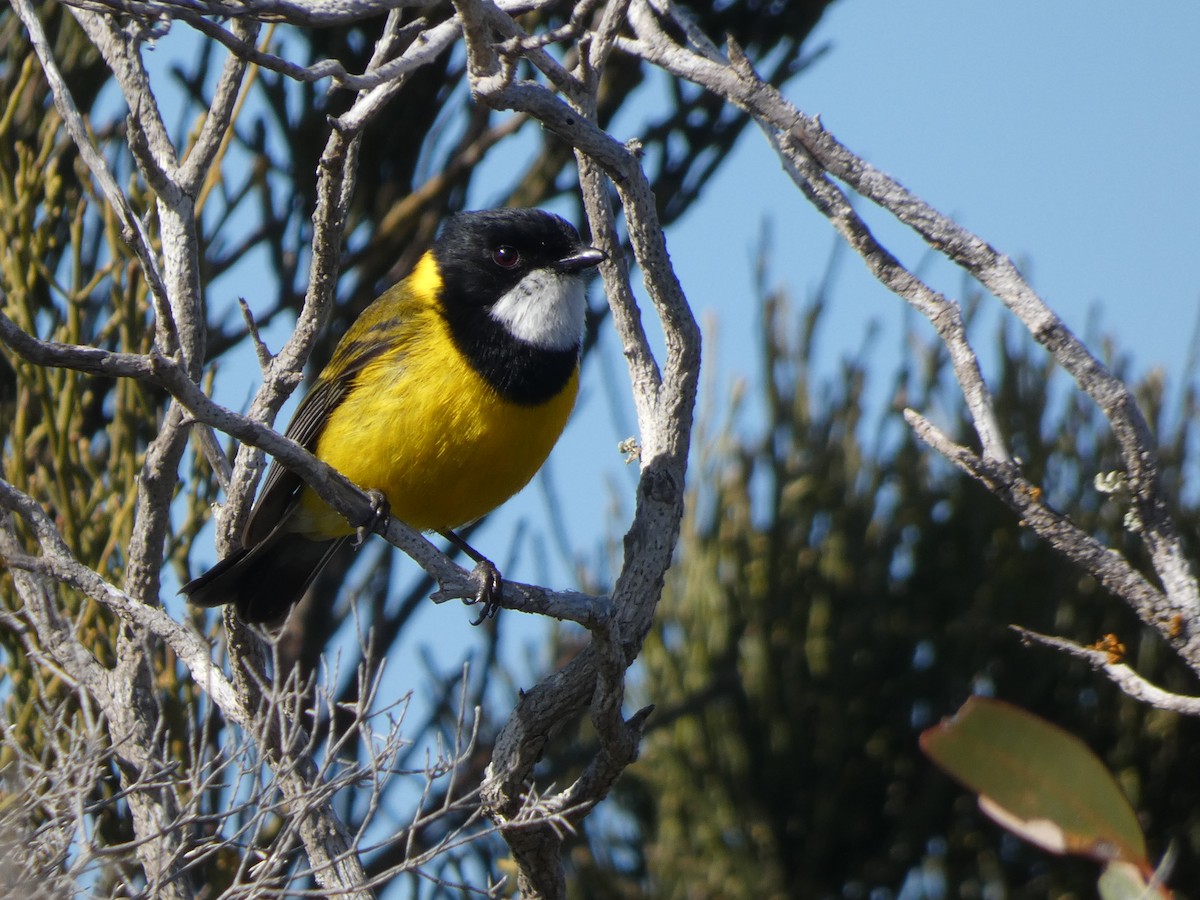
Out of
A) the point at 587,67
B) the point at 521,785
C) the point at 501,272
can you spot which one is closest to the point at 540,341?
the point at 501,272

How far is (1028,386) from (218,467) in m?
2.95

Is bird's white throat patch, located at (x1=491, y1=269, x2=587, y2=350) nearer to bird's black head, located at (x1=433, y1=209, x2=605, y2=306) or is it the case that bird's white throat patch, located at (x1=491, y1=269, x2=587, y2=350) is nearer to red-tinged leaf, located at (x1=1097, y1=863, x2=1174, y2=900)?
bird's black head, located at (x1=433, y1=209, x2=605, y2=306)

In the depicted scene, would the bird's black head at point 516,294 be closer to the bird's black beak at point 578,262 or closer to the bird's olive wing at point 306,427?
the bird's black beak at point 578,262

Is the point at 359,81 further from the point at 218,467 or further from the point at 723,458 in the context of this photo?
the point at 723,458

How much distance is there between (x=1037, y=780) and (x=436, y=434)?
237 centimetres

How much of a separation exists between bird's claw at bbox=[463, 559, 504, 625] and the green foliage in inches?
61.7

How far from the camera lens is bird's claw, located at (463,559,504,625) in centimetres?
262

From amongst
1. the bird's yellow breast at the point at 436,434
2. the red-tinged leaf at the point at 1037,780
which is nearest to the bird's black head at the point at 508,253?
the bird's yellow breast at the point at 436,434

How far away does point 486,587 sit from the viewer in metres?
3.07

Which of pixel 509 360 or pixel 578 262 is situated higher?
pixel 578 262

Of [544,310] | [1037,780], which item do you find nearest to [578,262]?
[544,310]

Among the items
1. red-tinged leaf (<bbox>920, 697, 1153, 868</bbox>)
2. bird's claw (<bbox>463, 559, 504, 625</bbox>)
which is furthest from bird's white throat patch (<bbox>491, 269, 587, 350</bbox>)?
red-tinged leaf (<bbox>920, 697, 1153, 868</bbox>)

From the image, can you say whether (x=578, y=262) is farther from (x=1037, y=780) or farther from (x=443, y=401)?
(x=1037, y=780)

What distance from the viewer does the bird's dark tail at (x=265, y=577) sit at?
3.44 meters
